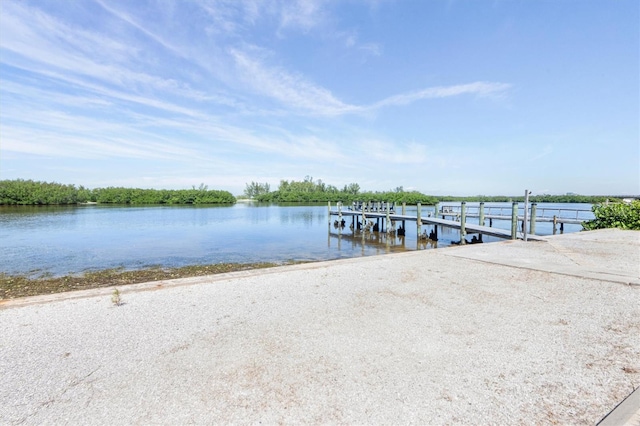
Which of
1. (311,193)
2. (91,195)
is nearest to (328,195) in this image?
(311,193)

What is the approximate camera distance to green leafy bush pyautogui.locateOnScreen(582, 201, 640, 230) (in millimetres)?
13078

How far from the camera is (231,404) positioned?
7.48 ft

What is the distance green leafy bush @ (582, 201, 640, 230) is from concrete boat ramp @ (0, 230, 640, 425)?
1075cm

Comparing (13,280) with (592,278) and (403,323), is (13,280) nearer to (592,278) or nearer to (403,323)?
(403,323)

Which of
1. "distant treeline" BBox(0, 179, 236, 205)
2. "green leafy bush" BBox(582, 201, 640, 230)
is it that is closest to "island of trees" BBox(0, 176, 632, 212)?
"distant treeline" BBox(0, 179, 236, 205)

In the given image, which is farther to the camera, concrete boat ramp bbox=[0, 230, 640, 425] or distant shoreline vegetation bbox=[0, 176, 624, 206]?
distant shoreline vegetation bbox=[0, 176, 624, 206]

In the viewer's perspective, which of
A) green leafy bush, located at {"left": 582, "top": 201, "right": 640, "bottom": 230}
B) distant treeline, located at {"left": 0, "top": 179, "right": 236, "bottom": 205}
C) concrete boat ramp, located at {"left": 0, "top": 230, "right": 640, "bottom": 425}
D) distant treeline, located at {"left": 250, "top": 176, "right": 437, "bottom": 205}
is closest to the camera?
concrete boat ramp, located at {"left": 0, "top": 230, "right": 640, "bottom": 425}

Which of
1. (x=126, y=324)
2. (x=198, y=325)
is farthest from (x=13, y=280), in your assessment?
(x=198, y=325)

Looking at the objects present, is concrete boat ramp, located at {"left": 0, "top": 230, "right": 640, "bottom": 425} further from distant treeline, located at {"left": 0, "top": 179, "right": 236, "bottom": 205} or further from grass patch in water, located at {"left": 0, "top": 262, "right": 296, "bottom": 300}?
distant treeline, located at {"left": 0, "top": 179, "right": 236, "bottom": 205}

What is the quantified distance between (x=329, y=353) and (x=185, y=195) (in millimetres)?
90486

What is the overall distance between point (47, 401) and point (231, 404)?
1.39 metres

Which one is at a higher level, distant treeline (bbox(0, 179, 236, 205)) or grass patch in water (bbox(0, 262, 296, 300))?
distant treeline (bbox(0, 179, 236, 205))

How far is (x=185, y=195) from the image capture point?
85.5 m

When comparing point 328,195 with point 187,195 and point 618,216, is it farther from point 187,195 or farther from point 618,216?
point 618,216
